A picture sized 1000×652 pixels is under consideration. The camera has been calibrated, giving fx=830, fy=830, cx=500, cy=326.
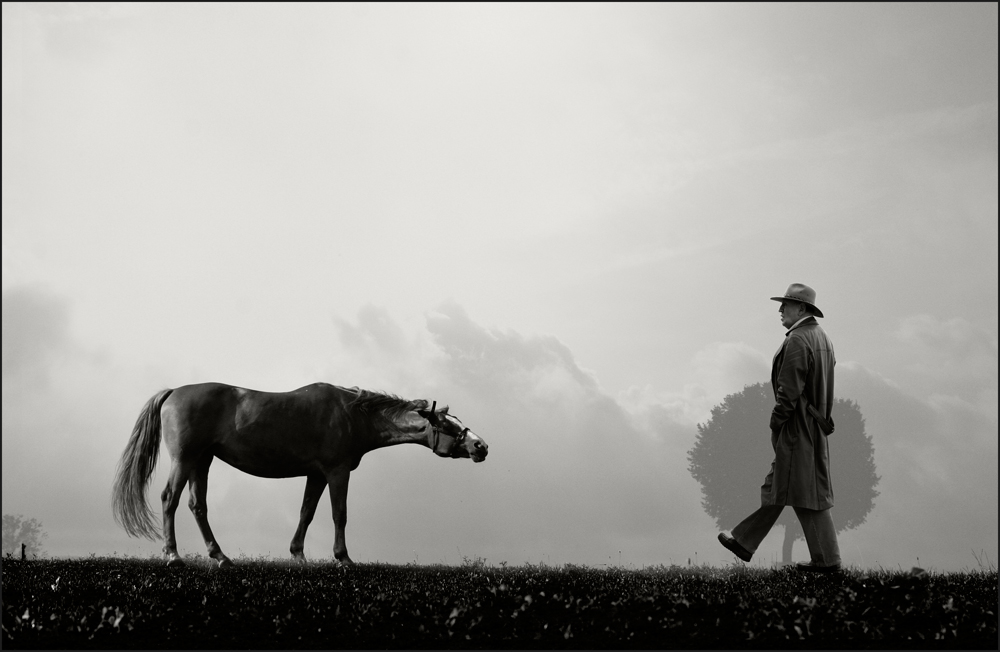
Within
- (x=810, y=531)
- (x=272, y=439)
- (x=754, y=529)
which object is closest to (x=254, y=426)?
(x=272, y=439)

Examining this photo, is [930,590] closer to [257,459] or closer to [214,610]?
[214,610]

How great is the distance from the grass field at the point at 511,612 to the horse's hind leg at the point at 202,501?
2300mm

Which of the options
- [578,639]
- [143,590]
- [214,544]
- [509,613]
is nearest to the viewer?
[578,639]

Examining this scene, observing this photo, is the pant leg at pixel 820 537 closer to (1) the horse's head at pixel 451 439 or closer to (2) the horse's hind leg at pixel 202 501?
(1) the horse's head at pixel 451 439

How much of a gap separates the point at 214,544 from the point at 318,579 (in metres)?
3.06

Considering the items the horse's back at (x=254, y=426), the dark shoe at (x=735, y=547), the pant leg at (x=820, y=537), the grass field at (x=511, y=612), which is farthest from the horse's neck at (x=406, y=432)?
the pant leg at (x=820, y=537)

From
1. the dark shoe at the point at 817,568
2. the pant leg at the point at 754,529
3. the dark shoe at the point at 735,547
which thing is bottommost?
the dark shoe at the point at 817,568

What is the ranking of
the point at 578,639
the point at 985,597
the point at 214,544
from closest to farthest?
1. the point at 578,639
2. the point at 985,597
3. the point at 214,544

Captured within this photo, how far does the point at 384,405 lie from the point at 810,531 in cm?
687

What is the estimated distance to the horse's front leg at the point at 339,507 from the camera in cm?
1287

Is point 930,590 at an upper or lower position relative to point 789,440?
lower

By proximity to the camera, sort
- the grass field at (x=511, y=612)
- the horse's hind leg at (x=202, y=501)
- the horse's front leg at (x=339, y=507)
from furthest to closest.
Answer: the horse's front leg at (x=339, y=507) < the horse's hind leg at (x=202, y=501) < the grass field at (x=511, y=612)

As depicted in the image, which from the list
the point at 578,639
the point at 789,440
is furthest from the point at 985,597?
the point at 578,639

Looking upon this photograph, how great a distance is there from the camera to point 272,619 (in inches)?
325
